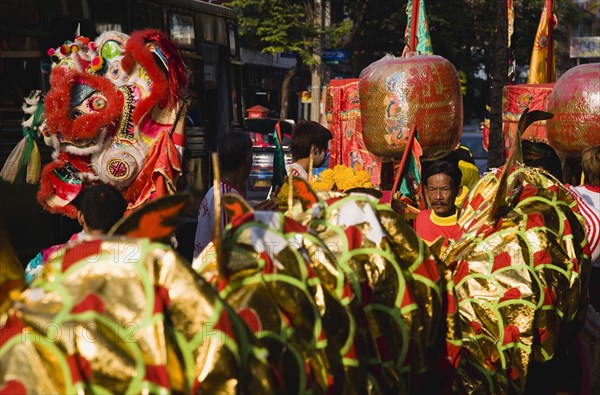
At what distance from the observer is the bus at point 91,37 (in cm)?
637

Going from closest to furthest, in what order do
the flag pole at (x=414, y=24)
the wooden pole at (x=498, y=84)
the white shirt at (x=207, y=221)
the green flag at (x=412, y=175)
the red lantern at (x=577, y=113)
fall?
the white shirt at (x=207, y=221) < the green flag at (x=412, y=175) < the red lantern at (x=577, y=113) < the flag pole at (x=414, y=24) < the wooden pole at (x=498, y=84)

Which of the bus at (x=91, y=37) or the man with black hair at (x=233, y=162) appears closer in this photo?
the man with black hair at (x=233, y=162)

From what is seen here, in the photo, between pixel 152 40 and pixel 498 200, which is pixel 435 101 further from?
pixel 498 200

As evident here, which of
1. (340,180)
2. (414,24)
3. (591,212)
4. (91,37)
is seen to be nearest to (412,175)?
(340,180)

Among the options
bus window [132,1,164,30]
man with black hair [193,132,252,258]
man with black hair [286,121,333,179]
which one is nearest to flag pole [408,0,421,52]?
man with black hair [286,121,333,179]

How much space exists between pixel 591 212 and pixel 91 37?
14.5ft

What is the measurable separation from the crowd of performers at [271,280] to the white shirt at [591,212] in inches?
0.4

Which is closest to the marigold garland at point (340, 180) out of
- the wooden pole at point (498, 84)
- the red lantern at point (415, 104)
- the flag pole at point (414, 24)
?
the red lantern at point (415, 104)

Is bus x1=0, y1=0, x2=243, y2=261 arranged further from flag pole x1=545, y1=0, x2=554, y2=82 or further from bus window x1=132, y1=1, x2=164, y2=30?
flag pole x1=545, y1=0, x2=554, y2=82

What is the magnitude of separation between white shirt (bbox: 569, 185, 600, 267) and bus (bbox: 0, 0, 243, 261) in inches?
82.1

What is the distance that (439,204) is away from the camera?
441cm

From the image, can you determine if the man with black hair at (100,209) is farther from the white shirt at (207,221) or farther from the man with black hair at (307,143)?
the man with black hair at (307,143)

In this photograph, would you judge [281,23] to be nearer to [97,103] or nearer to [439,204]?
[97,103]

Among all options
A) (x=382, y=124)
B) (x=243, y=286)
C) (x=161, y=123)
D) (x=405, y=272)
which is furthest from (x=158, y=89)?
(x=243, y=286)
